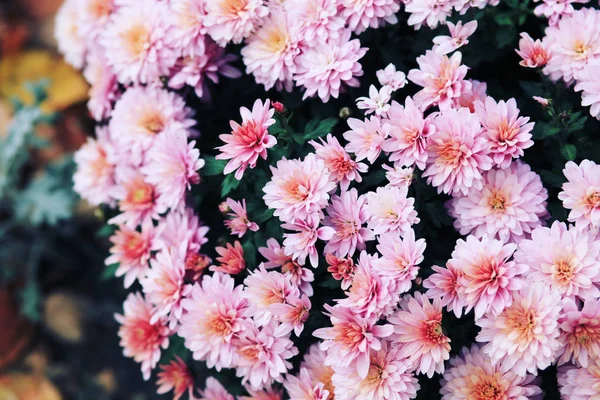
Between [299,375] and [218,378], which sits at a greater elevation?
[299,375]

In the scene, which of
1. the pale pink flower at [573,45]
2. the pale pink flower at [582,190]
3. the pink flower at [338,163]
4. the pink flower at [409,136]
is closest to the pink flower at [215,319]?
the pink flower at [338,163]

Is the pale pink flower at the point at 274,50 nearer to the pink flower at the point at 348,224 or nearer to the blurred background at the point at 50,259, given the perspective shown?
the pink flower at the point at 348,224

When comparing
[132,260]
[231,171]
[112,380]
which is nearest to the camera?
[231,171]

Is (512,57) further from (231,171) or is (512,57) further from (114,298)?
(114,298)

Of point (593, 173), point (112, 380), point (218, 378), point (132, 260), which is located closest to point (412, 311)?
point (593, 173)

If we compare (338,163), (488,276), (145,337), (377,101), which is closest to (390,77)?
(377,101)

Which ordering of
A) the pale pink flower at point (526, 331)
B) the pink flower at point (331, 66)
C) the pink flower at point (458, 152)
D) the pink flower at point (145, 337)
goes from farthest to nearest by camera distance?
the pink flower at point (145, 337)
the pink flower at point (331, 66)
the pink flower at point (458, 152)
the pale pink flower at point (526, 331)

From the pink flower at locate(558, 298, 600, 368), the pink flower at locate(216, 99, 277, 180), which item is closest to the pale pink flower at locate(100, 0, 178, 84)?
the pink flower at locate(216, 99, 277, 180)

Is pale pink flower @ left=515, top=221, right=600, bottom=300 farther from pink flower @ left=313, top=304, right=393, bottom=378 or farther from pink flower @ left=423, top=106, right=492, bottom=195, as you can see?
pink flower @ left=313, top=304, right=393, bottom=378
